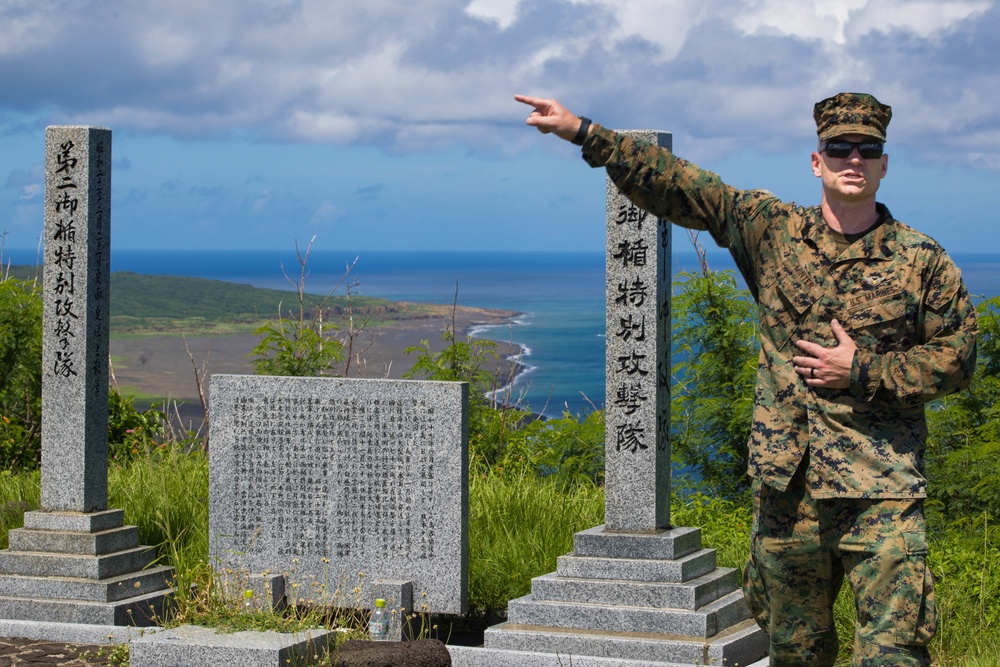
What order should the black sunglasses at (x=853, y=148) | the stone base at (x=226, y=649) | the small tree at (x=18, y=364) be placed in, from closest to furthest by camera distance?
the black sunglasses at (x=853, y=148) < the stone base at (x=226, y=649) < the small tree at (x=18, y=364)

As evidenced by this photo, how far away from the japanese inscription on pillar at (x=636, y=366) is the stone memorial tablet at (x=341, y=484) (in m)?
0.84

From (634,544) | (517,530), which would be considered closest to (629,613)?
(634,544)

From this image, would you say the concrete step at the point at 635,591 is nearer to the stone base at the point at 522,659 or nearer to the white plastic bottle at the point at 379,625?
the stone base at the point at 522,659

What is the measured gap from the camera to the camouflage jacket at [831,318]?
4078mm

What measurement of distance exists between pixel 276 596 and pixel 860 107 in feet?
15.3

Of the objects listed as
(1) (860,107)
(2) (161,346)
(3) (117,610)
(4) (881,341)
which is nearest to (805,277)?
(4) (881,341)

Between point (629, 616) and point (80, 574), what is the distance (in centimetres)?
320

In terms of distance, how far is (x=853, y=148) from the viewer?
4.21 metres

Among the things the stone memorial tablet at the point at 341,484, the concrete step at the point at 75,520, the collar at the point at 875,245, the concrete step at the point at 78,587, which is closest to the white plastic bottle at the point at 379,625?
the stone memorial tablet at the point at 341,484

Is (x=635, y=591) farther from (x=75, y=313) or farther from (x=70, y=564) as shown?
(x=75, y=313)

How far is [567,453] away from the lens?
10.3 meters

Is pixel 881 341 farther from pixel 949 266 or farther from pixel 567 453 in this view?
pixel 567 453

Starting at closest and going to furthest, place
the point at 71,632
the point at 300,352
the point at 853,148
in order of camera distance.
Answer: the point at 853,148 → the point at 71,632 → the point at 300,352

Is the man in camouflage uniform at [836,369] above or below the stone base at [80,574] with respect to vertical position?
above
